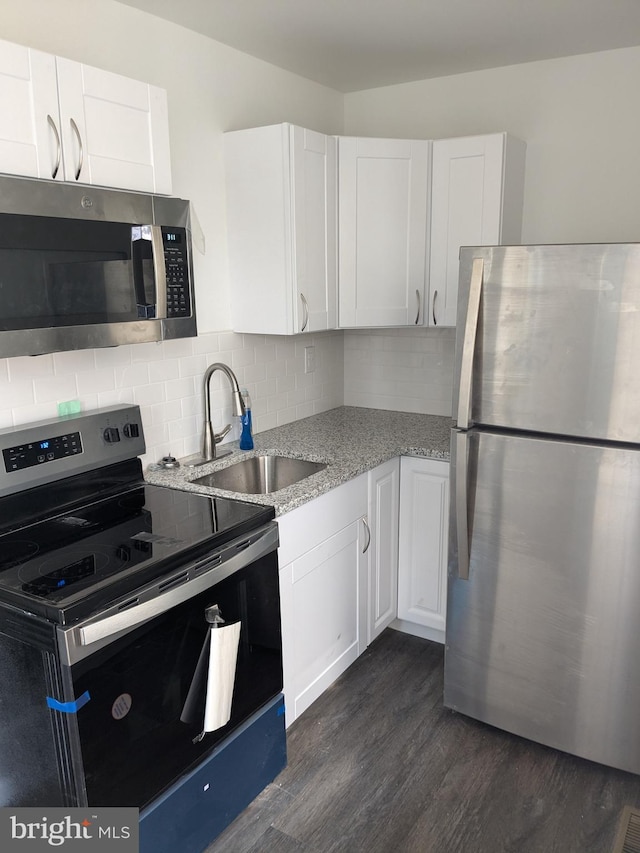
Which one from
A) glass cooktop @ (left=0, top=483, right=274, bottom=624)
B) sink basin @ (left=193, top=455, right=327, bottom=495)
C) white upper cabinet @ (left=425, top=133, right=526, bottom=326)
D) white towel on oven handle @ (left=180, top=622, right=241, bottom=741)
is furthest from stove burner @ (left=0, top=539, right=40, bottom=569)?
white upper cabinet @ (left=425, top=133, right=526, bottom=326)

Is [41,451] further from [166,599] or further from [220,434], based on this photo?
[220,434]

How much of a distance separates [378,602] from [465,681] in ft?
1.66

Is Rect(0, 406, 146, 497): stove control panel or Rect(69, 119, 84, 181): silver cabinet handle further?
Rect(0, 406, 146, 497): stove control panel

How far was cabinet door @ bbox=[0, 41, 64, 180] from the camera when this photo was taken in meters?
1.53

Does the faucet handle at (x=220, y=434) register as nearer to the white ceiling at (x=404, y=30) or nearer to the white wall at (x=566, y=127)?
the white ceiling at (x=404, y=30)

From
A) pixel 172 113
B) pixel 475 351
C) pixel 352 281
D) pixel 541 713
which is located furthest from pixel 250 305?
pixel 541 713

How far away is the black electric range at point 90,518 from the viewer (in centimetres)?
153

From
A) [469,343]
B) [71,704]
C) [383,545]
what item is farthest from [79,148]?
[383,545]

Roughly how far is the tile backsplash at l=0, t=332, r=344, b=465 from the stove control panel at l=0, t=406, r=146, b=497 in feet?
0.28

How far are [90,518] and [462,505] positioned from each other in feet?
3.84

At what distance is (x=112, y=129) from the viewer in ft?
5.82

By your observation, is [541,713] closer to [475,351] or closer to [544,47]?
[475,351]

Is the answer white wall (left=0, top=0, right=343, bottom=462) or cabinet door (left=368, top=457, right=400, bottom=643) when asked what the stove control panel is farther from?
cabinet door (left=368, top=457, right=400, bottom=643)

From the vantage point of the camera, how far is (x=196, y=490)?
2.24 metres
